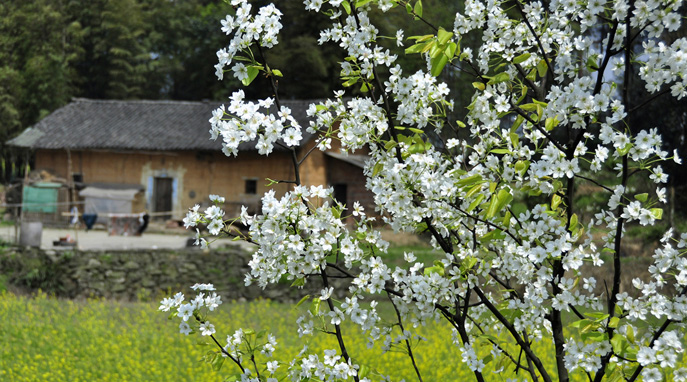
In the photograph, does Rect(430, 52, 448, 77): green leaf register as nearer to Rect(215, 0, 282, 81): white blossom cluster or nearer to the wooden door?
Rect(215, 0, 282, 81): white blossom cluster

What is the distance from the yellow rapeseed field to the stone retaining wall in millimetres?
2923

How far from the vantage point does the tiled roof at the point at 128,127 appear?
27.6 m

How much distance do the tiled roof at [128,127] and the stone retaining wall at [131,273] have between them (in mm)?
10965

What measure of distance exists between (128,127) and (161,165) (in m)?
2.29

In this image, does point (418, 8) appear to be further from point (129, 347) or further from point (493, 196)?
point (129, 347)

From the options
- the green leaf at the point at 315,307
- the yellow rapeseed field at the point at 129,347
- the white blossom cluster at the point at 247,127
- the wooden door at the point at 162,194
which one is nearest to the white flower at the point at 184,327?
the green leaf at the point at 315,307

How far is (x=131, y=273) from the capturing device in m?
15.1

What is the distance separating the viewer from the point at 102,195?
89.7ft

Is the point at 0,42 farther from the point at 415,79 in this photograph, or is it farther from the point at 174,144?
the point at 415,79

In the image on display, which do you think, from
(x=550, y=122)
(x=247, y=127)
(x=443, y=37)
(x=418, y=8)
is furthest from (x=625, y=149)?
(x=247, y=127)

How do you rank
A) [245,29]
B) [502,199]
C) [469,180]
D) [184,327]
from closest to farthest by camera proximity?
[502,199] → [469,180] → [245,29] → [184,327]

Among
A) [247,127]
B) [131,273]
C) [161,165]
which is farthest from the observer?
[161,165]

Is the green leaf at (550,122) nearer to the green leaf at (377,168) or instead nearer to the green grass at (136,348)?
the green leaf at (377,168)

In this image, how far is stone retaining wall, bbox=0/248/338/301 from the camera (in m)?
14.3
